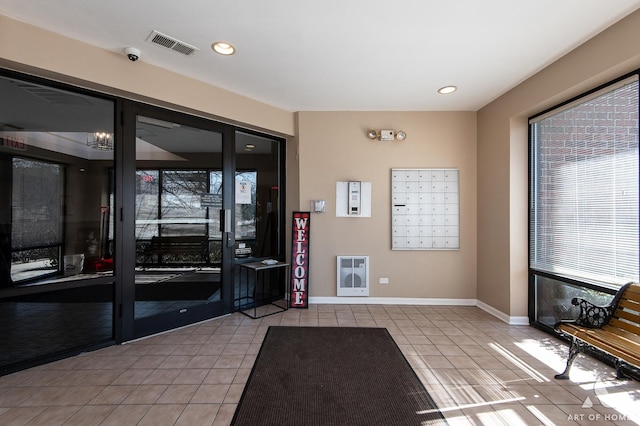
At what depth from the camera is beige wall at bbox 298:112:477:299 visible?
4.07 metres

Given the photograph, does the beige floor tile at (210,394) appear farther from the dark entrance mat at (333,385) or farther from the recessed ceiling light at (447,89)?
the recessed ceiling light at (447,89)

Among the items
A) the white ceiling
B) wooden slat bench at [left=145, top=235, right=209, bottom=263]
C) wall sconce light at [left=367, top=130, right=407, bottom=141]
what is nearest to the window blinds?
the white ceiling

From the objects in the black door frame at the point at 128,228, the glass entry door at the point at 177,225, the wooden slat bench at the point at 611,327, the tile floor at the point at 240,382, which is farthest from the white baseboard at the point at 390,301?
the black door frame at the point at 128,228

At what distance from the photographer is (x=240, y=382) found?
218 centimetres

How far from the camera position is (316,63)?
2826mm

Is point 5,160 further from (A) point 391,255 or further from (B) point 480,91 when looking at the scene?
(B) point 480,91

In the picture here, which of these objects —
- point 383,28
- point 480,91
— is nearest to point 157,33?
point 383,28

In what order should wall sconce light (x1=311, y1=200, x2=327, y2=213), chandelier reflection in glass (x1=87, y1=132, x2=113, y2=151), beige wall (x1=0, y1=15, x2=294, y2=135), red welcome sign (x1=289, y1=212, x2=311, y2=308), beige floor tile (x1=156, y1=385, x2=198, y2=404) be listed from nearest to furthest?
1. beige floor tile (x1=156, y1=385, x2=198, y2=404)
2. beige wall (x1=0, y1=15, x2=294, y2=135)
3. chandelier reflection in glass (x1=87, y1=132, x2=113, y2=151)
4. red welcome sign (x1=289, y1=212, x2=311, y2=308)
5. wall sconce light (x1=311, y1=200, x2=327, y2=213)

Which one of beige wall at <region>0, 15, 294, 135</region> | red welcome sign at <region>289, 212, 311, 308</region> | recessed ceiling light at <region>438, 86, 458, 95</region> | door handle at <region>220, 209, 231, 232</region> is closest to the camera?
beige wall at <region>0, 15, 294, 135</region>

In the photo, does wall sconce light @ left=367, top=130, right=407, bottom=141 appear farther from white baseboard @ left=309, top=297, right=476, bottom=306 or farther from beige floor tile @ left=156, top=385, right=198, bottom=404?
beige floor tile @ left=156, top=385, right=198, bottom=404

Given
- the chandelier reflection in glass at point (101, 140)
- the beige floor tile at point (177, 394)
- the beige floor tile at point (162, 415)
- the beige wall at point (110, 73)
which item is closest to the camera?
the beige floor tile at point (162, 415)

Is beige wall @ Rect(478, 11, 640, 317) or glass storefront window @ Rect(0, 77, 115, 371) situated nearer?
glass storefront window @ Rect(0, 77, 115, 371)

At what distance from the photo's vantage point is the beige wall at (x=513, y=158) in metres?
2.42

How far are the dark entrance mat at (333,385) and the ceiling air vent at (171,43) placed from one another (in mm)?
2932
